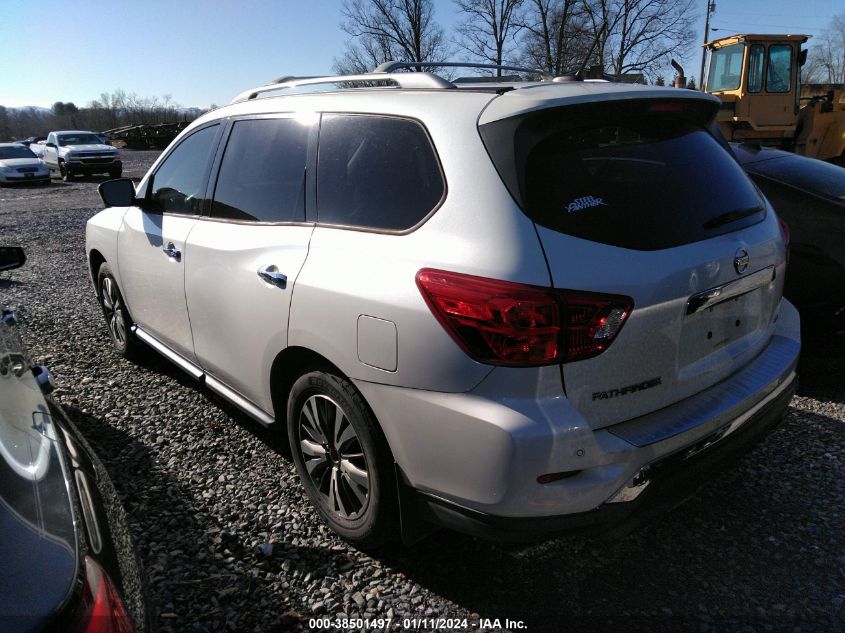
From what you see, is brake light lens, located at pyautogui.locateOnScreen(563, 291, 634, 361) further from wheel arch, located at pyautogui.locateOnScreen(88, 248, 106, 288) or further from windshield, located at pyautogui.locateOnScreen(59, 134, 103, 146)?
windshield, located at pyautogui.locateOnScreen(59, 134, 103, 146)

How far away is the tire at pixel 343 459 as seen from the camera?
2.30 m

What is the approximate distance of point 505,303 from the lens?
1.88 m

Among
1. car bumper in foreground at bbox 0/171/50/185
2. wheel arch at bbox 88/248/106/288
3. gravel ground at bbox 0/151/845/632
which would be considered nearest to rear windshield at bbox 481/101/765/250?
gravel ground at bbox 0/151/845/632

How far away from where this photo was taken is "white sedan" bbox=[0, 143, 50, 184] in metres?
24.2

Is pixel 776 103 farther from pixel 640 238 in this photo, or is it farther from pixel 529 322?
pixel 529 322

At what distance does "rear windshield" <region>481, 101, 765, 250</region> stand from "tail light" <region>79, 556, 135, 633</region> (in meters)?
1.48

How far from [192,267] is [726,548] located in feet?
9.48

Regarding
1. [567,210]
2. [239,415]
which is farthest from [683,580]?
[239,415]

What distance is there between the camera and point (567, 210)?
1.99m

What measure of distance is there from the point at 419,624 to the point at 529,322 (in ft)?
4.01

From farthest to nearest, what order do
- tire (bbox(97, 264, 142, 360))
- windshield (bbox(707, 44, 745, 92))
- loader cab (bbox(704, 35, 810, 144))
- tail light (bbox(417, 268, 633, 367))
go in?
windshield (bbox(707, 44, 745, 92)), loader cab (bbox(704, 35, 810, 144)), tire (bbox(97, 264, 142, 360)), tail light (bbox(417, 268, 633, 367))

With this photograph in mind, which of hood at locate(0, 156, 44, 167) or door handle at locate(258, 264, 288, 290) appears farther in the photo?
hood at locate(0, 156, 44, 167)

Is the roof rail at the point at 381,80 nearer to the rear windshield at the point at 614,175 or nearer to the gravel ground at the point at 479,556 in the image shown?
the rear windshield at the point at 614,175

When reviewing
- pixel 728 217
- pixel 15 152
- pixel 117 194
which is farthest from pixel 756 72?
pixel 15 152
